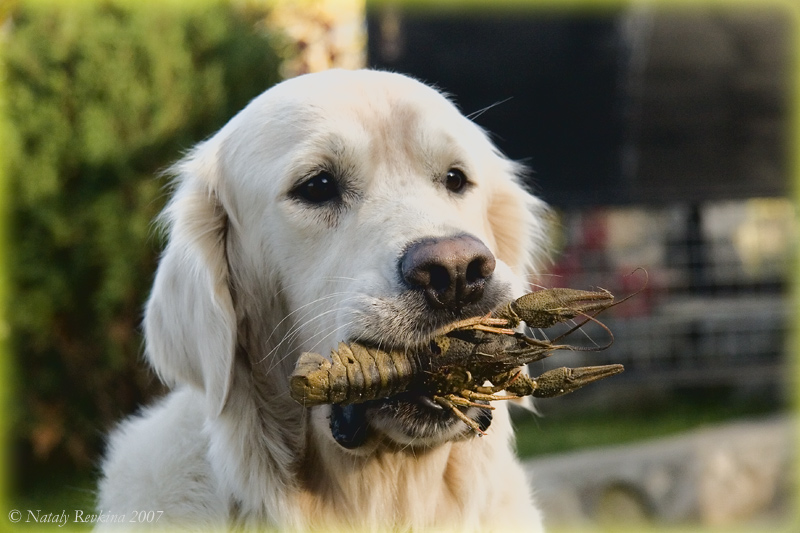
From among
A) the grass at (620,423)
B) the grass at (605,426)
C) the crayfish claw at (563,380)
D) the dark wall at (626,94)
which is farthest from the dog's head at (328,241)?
the dark wall at (626,94)

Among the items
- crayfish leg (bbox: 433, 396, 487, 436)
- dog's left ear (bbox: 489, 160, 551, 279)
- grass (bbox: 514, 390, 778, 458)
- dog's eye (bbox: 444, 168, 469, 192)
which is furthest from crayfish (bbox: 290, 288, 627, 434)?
grass (bbox: 514, 390, 778, 458)

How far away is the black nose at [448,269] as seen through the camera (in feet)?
6.69

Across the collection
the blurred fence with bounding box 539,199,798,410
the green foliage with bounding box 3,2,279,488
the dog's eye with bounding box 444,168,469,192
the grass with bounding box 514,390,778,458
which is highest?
the dog's eye with bounding box 444,168,469,192

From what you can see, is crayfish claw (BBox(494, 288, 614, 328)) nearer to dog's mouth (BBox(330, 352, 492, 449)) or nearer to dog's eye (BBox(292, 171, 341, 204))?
dog's mouth (BBox(330, 352, 492, 449))

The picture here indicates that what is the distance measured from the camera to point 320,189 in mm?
2525

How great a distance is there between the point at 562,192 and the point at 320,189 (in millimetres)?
5946

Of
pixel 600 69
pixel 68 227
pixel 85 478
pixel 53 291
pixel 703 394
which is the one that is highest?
pixel 600 69

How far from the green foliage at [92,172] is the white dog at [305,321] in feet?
11.5

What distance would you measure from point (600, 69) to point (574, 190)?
4.45 ft

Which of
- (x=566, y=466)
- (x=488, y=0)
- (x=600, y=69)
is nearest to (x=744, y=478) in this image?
(x=566, y=466)

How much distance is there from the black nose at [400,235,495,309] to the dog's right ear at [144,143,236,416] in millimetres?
791

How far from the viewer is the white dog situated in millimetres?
2393

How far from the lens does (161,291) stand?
2762 millimetres

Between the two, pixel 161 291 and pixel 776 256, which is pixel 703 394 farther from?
pixel 161 291
